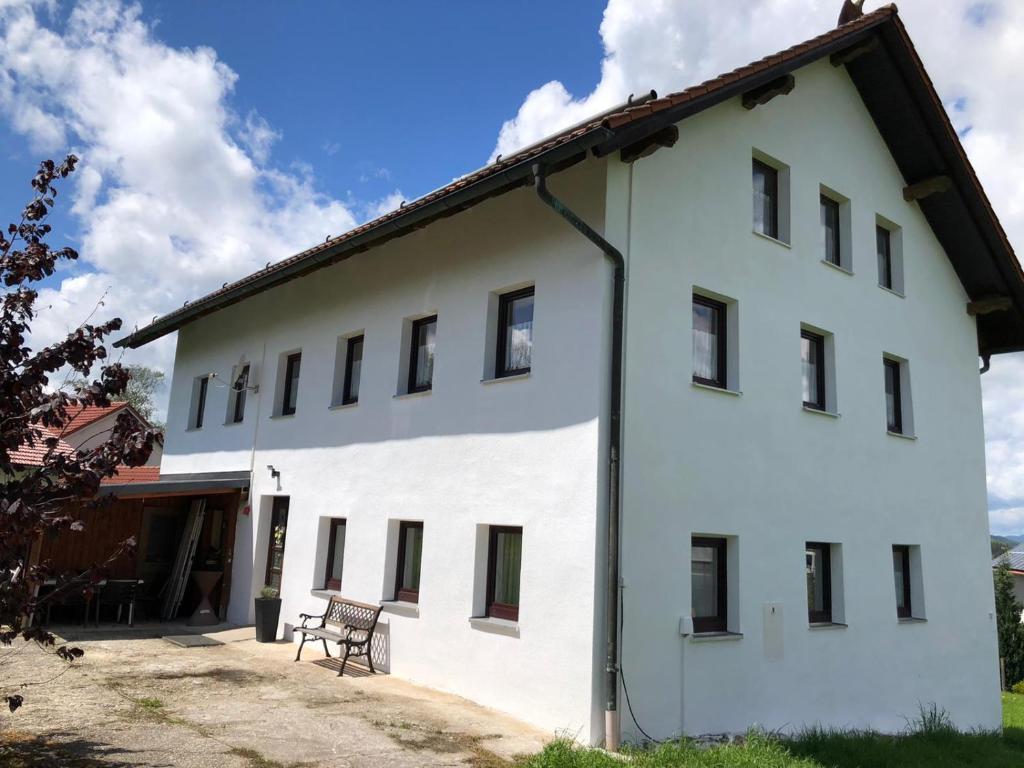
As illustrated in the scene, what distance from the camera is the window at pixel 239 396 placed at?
14.8 m

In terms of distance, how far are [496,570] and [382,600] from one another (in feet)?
6.62

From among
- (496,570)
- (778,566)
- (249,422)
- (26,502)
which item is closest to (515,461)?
(496,570)

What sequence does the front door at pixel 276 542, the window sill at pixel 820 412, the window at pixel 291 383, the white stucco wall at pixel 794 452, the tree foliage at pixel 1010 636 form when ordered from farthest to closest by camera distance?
the tree foliage at pixel 1010 636 < the window at pixel 291 383 < the front door at pixel 276 542 < the window sill at pixel 820 412 < the white stucco wall at pixel 794 452

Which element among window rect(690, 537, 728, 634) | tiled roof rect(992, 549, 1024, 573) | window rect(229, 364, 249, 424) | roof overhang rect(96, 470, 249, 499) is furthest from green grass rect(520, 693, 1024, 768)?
tiled roof rect(992, 549, 1024, 573)

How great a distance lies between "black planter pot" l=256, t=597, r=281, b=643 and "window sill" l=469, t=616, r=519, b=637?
14.3ft

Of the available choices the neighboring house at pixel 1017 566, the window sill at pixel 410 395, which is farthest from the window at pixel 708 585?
the neighboring house at pixel 1017 566

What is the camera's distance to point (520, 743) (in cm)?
737

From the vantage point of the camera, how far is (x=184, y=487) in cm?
1309

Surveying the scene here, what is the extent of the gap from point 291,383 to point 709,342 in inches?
298

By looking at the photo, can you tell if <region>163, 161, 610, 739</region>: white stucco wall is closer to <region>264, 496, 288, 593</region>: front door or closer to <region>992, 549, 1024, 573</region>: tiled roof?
<region>264, 496, 288, 593</region>: front door

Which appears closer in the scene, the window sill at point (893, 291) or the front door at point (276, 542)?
the window sill at point (893, 291)

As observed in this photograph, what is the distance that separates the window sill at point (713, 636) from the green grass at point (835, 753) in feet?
3.23

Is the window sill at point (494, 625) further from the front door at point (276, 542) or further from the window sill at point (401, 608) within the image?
the front door at point (276, 542)

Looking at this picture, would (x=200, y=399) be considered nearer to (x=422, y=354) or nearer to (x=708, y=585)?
(x=422, y=354)
